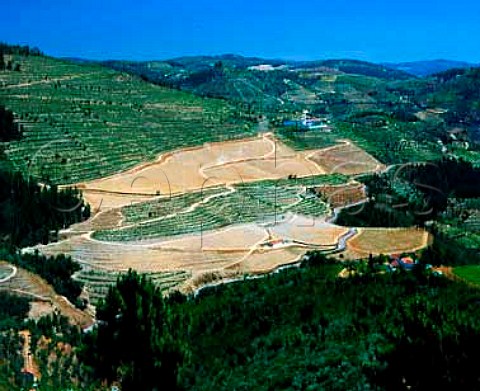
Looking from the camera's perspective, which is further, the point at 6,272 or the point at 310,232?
the point at 310,232

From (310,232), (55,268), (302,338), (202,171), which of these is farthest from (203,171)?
(302,338)

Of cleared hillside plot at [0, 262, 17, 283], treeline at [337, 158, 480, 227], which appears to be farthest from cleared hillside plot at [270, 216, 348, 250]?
cleared hillside plot at [0, 262, 17, 283]

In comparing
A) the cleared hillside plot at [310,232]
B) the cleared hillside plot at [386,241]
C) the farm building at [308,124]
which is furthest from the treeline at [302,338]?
the farm building at [308,124]

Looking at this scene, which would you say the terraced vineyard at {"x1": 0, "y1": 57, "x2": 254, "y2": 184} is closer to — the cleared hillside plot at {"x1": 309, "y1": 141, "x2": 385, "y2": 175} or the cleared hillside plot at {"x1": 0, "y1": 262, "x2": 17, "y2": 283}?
the cleared hillside plot at {"x1": 309, "y1": 141, "x2": 385, "y2": 175}

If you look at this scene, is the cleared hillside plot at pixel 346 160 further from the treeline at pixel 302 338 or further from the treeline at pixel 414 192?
the treeline at pixel 302 338

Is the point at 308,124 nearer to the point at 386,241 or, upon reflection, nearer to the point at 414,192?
the point at 414,192
